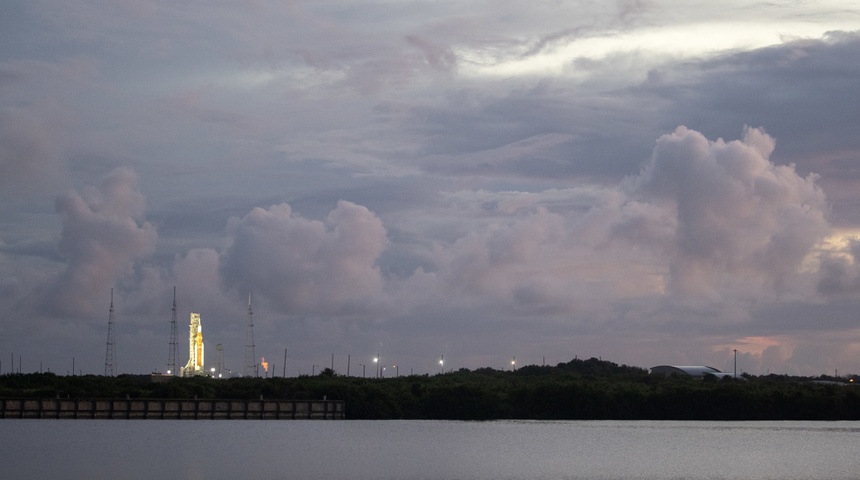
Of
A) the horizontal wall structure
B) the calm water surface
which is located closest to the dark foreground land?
the horizontal wall structure

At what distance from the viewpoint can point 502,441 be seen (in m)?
105

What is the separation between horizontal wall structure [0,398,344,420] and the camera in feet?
432

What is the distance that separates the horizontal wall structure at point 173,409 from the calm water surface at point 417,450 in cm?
294

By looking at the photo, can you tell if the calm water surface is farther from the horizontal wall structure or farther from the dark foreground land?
the dark foreground land

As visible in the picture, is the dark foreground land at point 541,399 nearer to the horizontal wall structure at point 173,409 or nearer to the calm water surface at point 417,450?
the horizontal wall structure at point 173,409

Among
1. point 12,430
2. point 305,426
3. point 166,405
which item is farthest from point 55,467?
point 166,405

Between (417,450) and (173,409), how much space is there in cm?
→ 5403

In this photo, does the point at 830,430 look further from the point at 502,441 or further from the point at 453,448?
the point at 453,448

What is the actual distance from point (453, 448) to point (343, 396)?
49.7 meters

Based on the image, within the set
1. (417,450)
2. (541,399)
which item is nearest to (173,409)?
(541,399)

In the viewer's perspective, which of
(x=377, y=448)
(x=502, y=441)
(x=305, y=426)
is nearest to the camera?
(x=377, y=448)

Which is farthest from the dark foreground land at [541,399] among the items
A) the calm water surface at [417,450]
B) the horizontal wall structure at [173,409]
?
the calm water surface at [417,450]

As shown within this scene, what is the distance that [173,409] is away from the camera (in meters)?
138

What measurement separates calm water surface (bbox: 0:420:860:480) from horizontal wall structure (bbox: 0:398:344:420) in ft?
9.64
